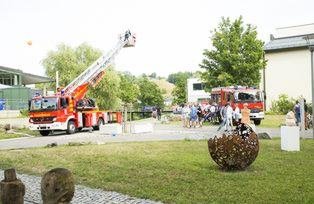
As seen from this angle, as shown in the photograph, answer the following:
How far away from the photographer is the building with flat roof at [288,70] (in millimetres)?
54875

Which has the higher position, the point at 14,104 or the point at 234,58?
the point at 234,58

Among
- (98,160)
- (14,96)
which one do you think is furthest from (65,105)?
(14,96)

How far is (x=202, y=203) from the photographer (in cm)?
850

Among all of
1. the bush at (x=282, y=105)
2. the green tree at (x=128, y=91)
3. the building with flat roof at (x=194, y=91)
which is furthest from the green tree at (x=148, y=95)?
the bush at (x=282, y=105)

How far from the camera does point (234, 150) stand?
11695 mm

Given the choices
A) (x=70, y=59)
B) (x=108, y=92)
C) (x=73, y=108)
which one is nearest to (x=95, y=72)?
(x=73, y=108)

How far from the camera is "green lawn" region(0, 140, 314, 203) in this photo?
30.0 feet

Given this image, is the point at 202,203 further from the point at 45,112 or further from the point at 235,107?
the point at 235,107

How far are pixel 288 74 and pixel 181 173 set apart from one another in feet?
154

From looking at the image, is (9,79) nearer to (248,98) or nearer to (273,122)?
(273,122)

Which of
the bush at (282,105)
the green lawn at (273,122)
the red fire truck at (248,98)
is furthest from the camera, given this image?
the bush at (282,105)

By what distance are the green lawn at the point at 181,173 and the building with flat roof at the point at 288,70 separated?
3891cm

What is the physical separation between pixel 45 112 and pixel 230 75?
21.4m

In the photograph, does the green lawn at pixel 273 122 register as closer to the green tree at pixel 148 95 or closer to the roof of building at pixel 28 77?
the roof of building at pixel 28 77
